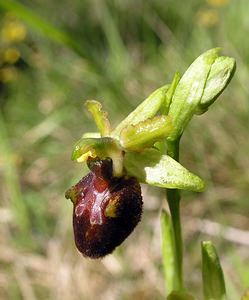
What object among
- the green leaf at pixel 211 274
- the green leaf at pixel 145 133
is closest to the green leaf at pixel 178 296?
the green leaf at pixel 211 274

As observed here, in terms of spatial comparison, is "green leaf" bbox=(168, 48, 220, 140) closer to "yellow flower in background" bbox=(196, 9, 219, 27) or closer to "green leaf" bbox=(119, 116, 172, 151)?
"green leaf" bbox=(119, 116, 172, 151)

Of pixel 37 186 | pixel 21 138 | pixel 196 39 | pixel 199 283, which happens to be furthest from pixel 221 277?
pixel 196 39

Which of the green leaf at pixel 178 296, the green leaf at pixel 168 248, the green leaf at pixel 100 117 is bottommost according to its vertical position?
the green leaf at pixel 178 296

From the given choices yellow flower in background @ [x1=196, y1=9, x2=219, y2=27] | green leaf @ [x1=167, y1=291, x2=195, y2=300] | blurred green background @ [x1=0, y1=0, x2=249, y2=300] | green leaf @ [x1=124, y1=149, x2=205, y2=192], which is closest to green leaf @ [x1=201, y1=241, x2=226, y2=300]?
green leaf @ [x1=167, y1=291, x2=195, y2=300]

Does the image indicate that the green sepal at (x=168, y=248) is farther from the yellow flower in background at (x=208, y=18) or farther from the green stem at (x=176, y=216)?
the yellow flower in background at (x=208, y=18)

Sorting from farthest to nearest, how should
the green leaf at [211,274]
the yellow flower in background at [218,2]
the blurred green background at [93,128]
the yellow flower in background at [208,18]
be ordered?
the yellow flower in background at [218,2], the yellow flower in background at [208,18], the blurred green background at [93,128], the green leaf at [211,274]

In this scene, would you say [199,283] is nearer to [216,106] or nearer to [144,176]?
[216,106]

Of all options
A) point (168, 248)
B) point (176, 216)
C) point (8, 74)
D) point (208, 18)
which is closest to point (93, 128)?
point (8, 74)

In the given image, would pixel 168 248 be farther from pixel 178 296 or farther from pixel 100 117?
pixel 100 117
